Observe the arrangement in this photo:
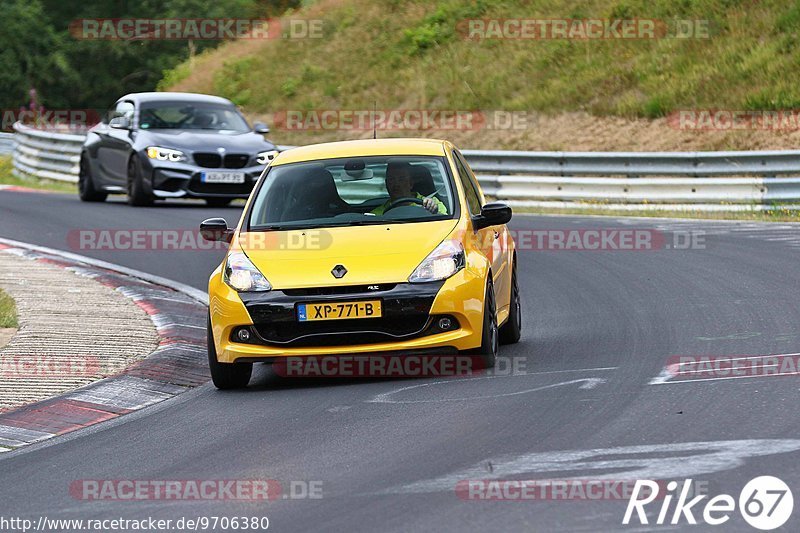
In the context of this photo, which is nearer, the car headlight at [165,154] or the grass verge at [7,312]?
the grass verge at [7,312]

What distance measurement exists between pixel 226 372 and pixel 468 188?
89.2 inches

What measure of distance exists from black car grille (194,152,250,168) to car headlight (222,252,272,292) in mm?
11813

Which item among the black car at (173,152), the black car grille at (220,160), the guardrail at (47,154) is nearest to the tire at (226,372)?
the black car at (173,152)

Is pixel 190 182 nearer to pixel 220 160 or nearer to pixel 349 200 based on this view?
pixel 220 160

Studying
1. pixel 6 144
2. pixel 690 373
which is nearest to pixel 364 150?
pixel 690 373

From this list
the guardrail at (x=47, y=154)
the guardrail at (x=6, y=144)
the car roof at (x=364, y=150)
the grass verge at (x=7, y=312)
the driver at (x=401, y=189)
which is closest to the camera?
the driver at (x=401, y=189)

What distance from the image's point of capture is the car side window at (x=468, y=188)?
412 inches

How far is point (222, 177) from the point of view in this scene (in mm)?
21297

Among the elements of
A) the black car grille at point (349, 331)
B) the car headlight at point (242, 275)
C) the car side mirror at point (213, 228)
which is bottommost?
the black car grille at point (349, 331)

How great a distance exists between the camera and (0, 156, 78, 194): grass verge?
96.5ft

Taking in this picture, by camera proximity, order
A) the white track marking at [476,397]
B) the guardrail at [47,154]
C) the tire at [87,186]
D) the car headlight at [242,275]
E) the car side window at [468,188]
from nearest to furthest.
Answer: the white track marking at [476,397] < the car headlight at [242,275] < the car side window at [468,188] < the tire at [87,186] < the guardrail at [47,154]

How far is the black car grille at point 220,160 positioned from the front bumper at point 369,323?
12.2 metres

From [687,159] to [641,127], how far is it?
6.58m

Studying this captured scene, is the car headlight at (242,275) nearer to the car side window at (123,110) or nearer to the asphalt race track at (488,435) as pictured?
the asphalt race track at (488,435)
